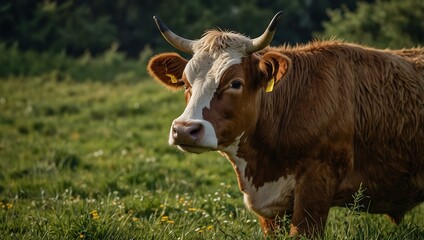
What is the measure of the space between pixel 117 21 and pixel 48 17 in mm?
3979

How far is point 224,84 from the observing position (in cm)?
519

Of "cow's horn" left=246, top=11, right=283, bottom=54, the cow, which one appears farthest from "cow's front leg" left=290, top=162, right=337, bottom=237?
"cow's horn" left=246, top=11, right=283, bottom=54

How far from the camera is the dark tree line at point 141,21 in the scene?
87.8 feet

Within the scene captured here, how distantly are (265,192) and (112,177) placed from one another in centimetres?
355

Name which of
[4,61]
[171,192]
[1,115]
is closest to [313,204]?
[171,192]

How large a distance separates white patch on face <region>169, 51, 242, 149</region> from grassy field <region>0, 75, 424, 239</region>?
2.86 ft

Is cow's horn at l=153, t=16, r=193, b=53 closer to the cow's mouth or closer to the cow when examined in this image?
the cow

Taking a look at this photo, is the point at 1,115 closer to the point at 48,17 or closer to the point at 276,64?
the point at 276,64

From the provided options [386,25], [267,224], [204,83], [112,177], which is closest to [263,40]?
[204,83]

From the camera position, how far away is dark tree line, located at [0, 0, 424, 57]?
26766 mm

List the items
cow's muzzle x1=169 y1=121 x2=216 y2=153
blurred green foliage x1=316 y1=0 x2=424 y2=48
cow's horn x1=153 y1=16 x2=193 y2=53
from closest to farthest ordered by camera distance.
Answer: cow's muzzle x1=169 y1=121 x2=216 y2=153
cow's horn x1=153 y1=16 x2=193 y2=53
blurred green foliage x1=316 y1=0 x2=424 y2=48

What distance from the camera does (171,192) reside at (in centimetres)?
795

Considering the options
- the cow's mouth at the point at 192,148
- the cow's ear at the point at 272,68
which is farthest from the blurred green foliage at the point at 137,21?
the cow's mouth at the point at 192,148

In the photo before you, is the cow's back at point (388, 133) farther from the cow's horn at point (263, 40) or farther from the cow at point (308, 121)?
the cow's horn at point (263, 40)
